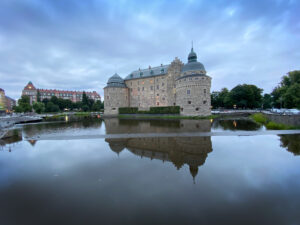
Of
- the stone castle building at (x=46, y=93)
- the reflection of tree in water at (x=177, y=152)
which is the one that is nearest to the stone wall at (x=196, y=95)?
the reflection of tree in water at (x=177, y=152)

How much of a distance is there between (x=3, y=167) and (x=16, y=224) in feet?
18.9

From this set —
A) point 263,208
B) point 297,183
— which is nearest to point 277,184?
point 297,183

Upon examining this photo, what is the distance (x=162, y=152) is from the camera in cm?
948

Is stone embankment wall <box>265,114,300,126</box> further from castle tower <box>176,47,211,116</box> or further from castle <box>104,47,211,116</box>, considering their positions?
castle <box>104,47,211,116</box>

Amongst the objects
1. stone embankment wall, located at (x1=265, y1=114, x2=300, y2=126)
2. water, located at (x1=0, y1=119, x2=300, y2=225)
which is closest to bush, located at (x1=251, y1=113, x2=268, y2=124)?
stone embankment wall, located at (x1=265, y1=114, x2=300, y2=126)

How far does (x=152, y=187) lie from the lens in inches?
212

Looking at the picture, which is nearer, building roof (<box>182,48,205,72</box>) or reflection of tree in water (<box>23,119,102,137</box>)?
reflection of tree in water (<box>23,119,102,137</box>)

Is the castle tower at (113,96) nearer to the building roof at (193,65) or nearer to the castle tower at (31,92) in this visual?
the building roof at (193,65)

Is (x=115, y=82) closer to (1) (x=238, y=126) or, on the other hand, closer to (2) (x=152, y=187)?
(1) (x=238, y=126)

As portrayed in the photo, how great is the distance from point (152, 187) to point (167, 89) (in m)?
46.4

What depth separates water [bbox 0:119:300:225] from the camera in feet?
13.1

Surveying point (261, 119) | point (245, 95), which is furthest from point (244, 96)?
point (261, 119)

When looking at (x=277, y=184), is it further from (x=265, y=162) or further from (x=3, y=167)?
(x=3, y=167)

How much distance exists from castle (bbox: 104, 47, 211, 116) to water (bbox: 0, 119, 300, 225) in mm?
31083
